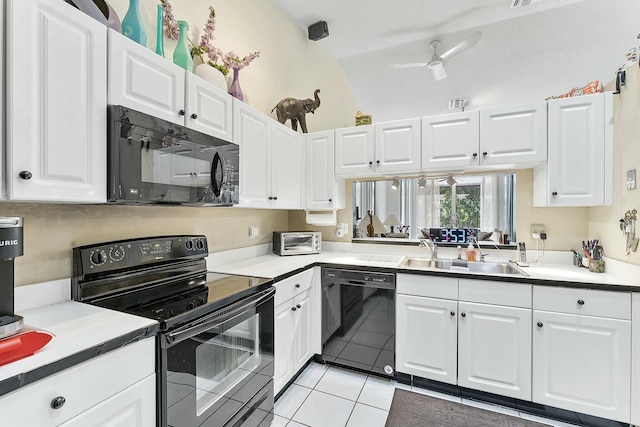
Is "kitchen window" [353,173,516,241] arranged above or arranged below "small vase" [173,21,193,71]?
below

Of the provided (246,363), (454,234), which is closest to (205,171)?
(246,363)

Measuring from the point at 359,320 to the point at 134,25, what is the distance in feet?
7.81

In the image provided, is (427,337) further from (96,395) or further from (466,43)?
(466,43)

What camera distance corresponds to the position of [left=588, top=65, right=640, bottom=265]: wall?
71.1 inches

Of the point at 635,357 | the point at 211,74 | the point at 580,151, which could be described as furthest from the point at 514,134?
the point at 211,74

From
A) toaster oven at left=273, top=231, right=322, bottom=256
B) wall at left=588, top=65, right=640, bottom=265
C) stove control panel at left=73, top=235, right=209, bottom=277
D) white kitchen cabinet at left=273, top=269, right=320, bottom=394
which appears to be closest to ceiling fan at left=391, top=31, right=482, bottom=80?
wall at left=588, top=65, right=640, bottom=265

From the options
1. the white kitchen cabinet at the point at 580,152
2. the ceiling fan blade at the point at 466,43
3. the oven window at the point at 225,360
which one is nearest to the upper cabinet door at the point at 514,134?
the white kitchen cabinet at the point at 580,152

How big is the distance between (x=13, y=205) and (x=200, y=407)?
1.17m

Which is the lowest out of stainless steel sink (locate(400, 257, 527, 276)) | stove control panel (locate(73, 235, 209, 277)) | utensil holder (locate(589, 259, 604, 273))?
stainless steel sink (locate(400, 257, 527, 276))

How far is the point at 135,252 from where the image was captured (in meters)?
1.56

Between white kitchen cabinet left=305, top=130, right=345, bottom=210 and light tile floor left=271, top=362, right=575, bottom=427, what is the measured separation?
150cm

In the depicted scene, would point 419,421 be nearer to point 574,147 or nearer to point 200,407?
point 200,407

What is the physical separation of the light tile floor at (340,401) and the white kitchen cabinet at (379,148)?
1.77 metres

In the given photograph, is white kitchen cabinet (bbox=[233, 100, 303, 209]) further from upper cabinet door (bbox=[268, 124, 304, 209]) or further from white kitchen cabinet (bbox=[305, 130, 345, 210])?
white kitchen cabinet (bbox=[305, 130, 345, 210])
